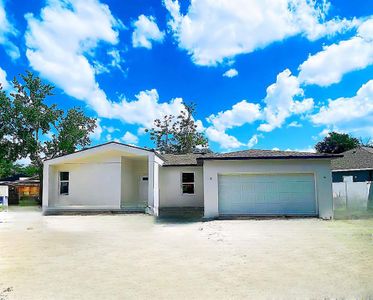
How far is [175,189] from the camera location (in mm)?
22078

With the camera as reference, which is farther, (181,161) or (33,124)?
(33,124)

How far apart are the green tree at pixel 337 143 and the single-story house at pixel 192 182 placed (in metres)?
35.5

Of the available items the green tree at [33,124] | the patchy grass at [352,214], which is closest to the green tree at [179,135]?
the green tree at [33,124]

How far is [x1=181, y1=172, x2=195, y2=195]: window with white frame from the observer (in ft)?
72.5

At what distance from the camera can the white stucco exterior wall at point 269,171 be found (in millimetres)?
16062

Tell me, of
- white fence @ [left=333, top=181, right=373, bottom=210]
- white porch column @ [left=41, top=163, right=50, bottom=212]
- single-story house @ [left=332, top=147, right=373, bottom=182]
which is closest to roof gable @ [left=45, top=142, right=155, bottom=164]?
white porch column @ [left=41, top=163, right=50, bottom=212]

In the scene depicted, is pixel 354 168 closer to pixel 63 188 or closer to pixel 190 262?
pixel 63 188

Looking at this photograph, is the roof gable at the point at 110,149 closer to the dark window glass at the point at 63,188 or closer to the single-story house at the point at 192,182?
the single-story house at the point at 192,182

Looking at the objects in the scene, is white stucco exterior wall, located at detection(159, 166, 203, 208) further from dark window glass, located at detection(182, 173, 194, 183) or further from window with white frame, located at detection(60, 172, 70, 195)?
window with white frame, located at detection(60, 172, 70, 195)

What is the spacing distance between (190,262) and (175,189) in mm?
14242

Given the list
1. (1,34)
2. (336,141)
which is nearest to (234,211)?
(1,34)

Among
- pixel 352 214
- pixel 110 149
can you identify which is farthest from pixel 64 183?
pixel 352 214

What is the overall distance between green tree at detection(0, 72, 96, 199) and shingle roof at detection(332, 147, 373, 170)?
2474 cm

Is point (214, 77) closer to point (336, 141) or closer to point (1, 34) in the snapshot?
point (1, 34)
